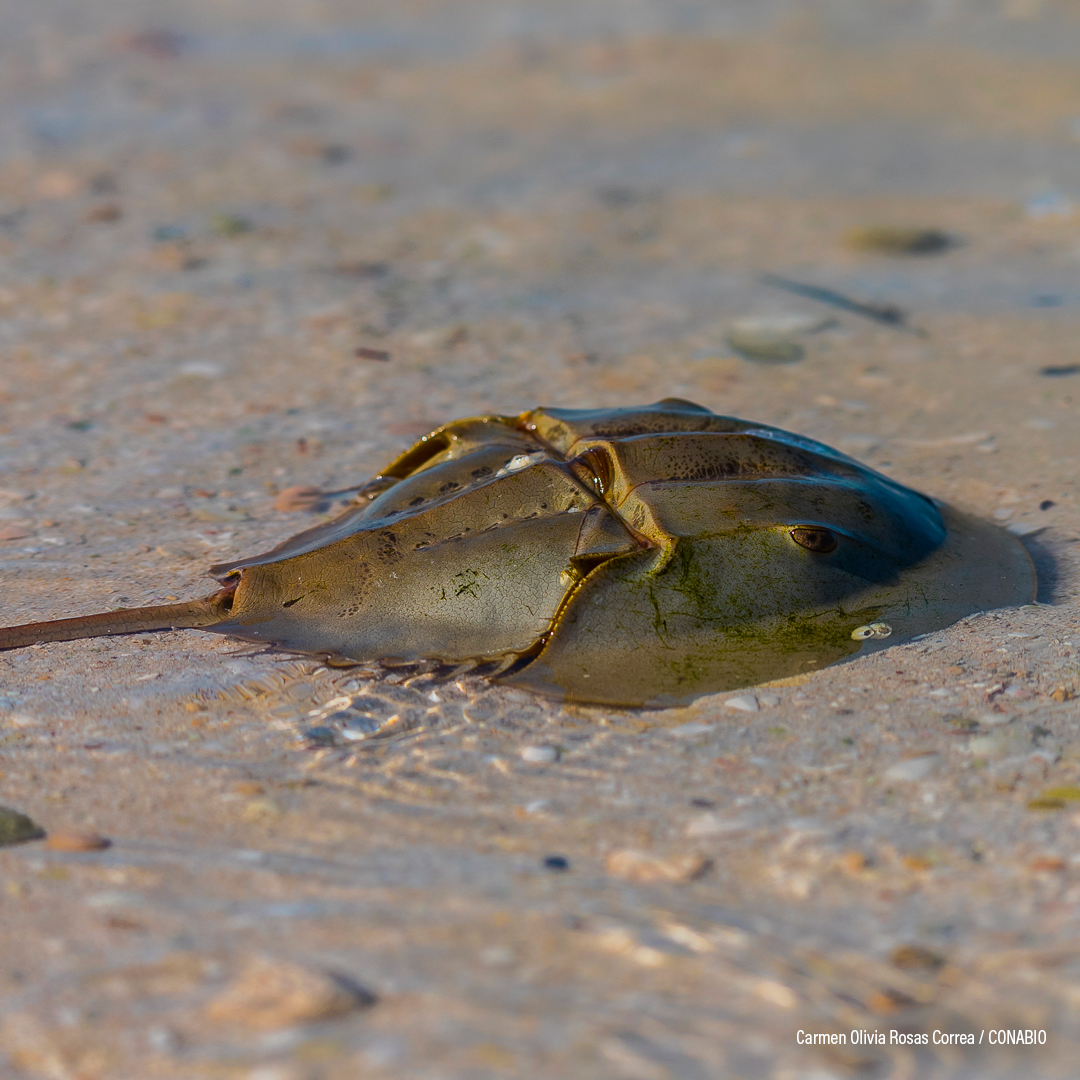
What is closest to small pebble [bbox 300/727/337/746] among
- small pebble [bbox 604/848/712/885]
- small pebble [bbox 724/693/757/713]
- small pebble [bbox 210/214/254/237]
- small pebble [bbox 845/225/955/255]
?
small pebble [bbox 604/848/712/885]

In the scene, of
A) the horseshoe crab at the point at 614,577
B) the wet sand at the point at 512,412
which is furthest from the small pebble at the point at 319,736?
the horseshoe crab at the point at 614,577

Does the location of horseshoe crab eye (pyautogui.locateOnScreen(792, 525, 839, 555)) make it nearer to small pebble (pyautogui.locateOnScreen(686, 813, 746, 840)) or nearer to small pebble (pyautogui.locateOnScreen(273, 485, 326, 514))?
small pebble (pyautogui.locateOnScreen(686, 813, 746, 840))

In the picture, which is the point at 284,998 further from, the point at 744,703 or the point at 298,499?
the point at 298,499

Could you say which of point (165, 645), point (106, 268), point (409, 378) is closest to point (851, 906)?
point (165, 645)

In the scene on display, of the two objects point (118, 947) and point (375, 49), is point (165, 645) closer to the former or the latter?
point (118, 947)

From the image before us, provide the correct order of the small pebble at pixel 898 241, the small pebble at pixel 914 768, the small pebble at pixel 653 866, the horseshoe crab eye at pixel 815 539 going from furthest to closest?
the small pebble at pixel 898 241 < the horseshoe crab eye at pixel 815 539 < the small pebble at pixel 914 768 < the small pebble at pixel 653 866

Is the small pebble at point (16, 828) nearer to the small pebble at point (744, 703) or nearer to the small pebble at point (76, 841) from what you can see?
the small pebble at point (76, 841)

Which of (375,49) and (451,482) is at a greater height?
(375,49)
